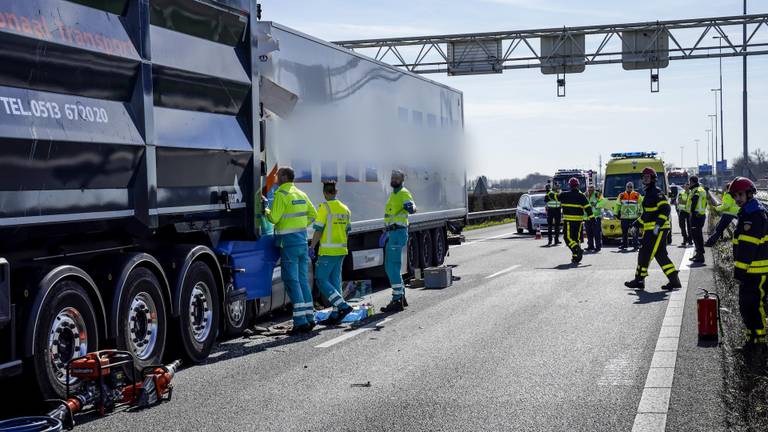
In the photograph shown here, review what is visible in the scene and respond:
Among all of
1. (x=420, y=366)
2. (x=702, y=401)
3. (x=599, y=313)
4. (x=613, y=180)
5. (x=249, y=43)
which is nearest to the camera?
(x=702, y=401)

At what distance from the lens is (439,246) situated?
20.5 meters

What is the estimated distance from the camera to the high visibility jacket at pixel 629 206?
25250 mm

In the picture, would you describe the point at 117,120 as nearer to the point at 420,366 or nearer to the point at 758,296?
the point at 420,366

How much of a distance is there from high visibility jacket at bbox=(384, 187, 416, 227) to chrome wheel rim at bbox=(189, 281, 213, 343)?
4.60 meters

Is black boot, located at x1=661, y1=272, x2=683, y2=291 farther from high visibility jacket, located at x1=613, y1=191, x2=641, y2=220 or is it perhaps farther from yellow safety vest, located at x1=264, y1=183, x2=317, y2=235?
high visibility jacket, located at x1=613, y1=191, x2=641, y2=220

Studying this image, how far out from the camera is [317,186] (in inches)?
531

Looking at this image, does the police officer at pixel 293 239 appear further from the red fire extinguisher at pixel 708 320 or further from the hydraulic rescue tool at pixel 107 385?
the red fire extinguisher at pixel 708 320

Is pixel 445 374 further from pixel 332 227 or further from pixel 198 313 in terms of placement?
pixel 332 227

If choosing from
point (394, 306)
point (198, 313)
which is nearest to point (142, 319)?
point (198, 313)

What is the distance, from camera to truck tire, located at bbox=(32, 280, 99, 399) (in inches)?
276

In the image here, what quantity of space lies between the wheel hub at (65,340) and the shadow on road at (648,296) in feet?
27.7

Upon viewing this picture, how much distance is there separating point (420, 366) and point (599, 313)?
4.31m

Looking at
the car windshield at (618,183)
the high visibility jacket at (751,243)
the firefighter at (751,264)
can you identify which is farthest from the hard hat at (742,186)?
the car windshield at (618,183)

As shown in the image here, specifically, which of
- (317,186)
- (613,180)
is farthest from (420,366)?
(613,180)
